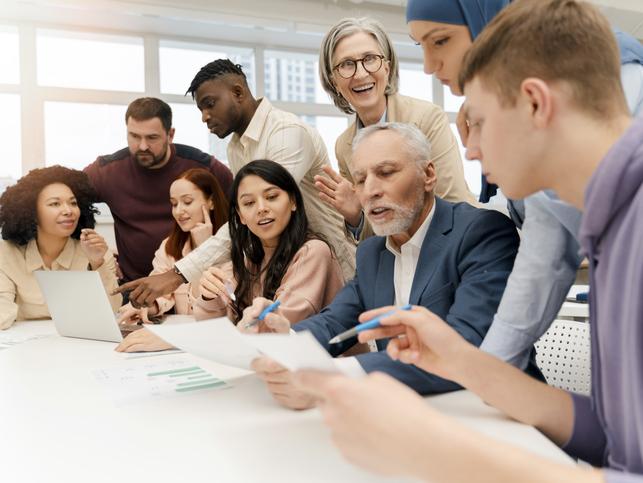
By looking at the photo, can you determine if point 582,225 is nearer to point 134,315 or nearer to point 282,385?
point 282,385

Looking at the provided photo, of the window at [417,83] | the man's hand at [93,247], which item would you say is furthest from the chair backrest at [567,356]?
the window at [417,83]

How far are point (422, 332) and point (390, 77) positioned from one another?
152 centimetres

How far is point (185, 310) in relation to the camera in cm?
260

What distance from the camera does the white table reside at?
30.1 inches

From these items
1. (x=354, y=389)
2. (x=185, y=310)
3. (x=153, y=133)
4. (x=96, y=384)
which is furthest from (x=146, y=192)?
(x=354, y=389)

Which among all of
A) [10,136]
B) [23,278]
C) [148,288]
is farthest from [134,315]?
[10,136]

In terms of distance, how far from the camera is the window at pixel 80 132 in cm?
519

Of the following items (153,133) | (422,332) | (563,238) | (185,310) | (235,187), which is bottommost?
(185,310)

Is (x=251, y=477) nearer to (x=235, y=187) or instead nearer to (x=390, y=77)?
(x=235, y=187)

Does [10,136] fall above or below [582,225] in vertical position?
above

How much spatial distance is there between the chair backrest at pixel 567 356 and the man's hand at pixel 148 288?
50.2 inches

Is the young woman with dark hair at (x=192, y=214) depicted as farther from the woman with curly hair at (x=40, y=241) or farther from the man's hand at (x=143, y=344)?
the man's hand at (x=143, y=344)

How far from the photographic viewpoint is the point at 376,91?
2182 mm

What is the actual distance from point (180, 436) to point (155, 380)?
374mm
